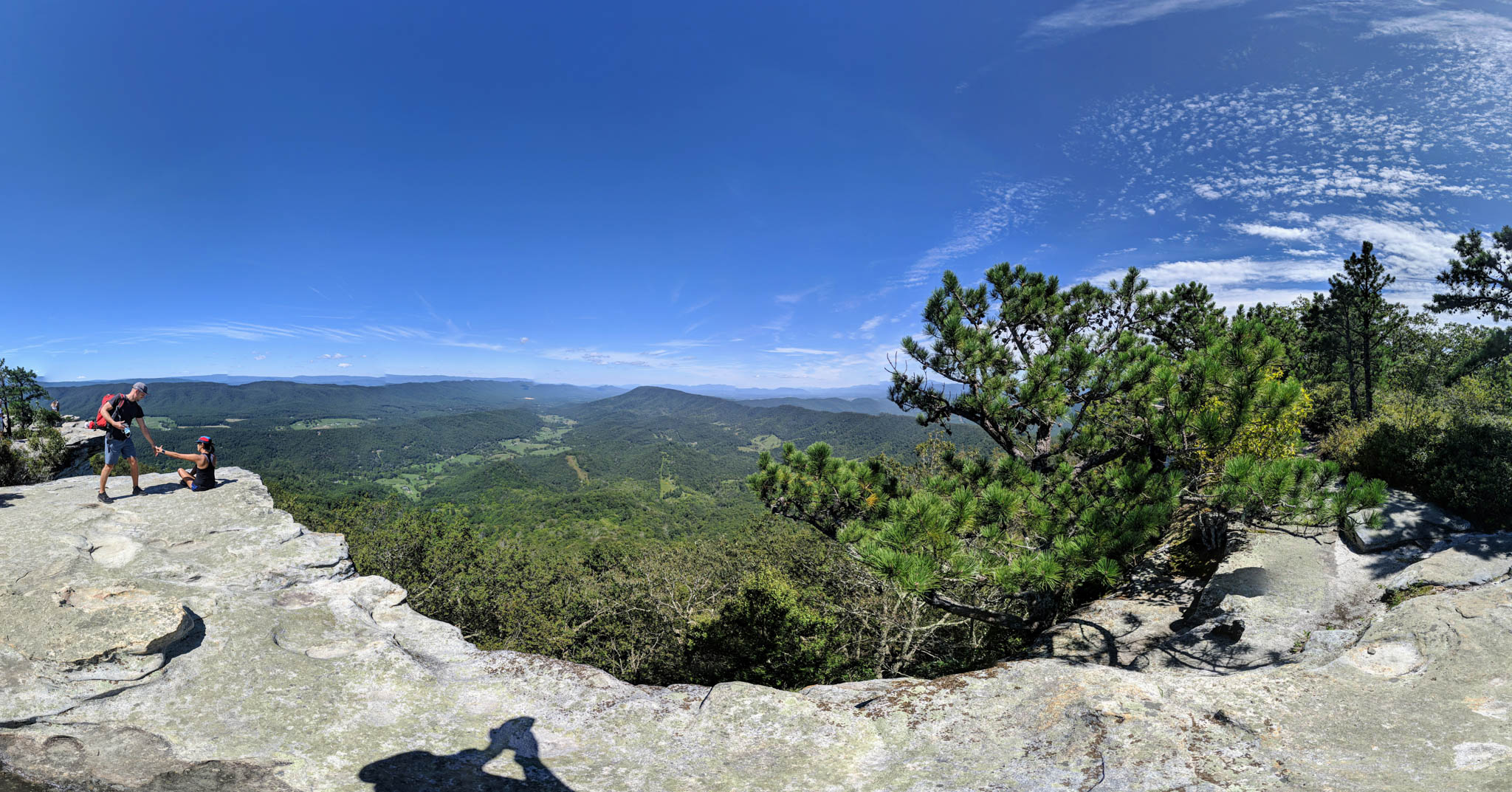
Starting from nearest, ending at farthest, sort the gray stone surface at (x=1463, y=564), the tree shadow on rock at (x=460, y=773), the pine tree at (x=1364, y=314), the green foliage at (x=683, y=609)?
the tree shadow on rock at (x=460, y=773)
the gray stone surface at (x=1463, y=564)
the green foliage at (x=683, y=609)
the pine tree at (x=1364, y=314)

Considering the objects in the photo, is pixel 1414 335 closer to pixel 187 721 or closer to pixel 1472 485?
pixel 1472 485

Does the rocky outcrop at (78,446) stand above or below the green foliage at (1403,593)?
above

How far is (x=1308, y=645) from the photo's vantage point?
5.54m

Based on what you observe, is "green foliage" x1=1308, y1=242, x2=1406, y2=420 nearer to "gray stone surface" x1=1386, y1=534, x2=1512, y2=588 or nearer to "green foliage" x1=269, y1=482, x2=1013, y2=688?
"gray stone surface" x1=1386, y1=534, x2=1512, y2=588

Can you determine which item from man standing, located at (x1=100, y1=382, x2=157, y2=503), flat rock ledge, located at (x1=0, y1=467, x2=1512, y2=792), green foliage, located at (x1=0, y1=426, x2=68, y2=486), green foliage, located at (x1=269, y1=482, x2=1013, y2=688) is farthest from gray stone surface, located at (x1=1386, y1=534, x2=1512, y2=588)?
green foliage, located at (x1=0, y1=426, x2=68, y2=486)

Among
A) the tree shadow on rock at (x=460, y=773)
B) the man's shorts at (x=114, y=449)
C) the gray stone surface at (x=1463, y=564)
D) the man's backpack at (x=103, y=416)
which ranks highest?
the man's backpack at (x=103, y=416)

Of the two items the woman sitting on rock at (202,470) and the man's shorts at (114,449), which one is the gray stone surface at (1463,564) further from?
the man's shorts at (114,449)

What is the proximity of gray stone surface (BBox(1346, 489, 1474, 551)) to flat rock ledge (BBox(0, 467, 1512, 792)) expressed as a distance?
413 centimetres

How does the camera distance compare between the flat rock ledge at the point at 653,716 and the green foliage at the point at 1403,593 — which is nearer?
the flat rock ledge at the point at 653,716

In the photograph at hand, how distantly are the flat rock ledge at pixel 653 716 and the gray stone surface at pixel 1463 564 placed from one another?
2.19 meters

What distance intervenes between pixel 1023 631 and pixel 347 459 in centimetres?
22970

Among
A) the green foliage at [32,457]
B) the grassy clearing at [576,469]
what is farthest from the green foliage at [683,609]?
the grassy clearing at [576,469]

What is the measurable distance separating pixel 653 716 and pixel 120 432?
11.7 meters

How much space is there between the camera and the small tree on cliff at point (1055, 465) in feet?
17.2
